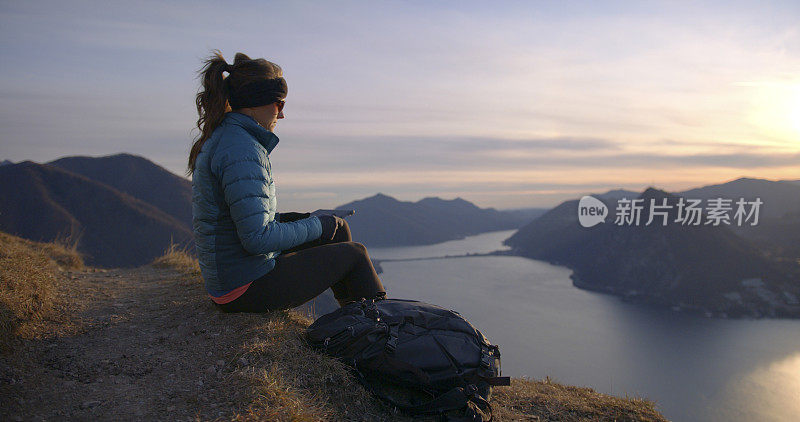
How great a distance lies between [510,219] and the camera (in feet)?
563

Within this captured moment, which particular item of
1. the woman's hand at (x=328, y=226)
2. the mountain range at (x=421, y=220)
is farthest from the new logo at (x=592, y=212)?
the woman's hand at (x=328, y=226)

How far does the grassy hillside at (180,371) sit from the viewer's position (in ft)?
7.84

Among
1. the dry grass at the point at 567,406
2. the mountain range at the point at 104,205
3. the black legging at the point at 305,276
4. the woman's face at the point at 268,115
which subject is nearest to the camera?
the woman's face at the point at 268,115

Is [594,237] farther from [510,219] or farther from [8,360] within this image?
[8,360]

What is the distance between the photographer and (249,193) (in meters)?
2.59

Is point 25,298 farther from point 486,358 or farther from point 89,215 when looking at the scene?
point 89,215

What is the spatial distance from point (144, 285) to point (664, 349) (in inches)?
2211

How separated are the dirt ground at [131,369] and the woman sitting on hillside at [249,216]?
0.43 metres

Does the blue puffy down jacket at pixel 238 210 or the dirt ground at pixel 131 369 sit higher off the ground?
the blue puffy down jacket at pixel 238 210

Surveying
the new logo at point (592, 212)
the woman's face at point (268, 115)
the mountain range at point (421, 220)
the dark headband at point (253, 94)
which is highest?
the dark headband at point (253, 94)

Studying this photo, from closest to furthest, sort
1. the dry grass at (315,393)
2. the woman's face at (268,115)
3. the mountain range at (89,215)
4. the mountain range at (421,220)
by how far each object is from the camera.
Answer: the dry grass at (315,393) → the woman's face at (268,115) → the mountain range at (89,215) → the mountain range at (421,220)

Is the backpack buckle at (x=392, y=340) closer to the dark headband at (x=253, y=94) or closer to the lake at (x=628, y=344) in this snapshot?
the dark headband at (x=253, y=94)

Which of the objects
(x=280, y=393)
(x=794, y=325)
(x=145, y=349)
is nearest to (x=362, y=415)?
(x=280, y=393)

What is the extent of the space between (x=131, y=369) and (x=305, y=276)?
1.27m
